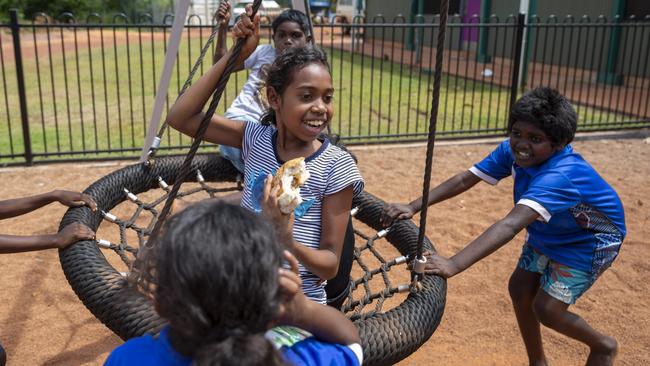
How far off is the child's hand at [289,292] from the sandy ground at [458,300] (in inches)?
77.7

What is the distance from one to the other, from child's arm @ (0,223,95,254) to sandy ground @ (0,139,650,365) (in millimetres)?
1036

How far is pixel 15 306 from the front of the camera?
3354 mm

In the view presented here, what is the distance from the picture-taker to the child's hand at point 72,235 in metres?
2.06

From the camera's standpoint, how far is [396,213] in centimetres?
258

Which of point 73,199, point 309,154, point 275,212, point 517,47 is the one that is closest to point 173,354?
point 275,212

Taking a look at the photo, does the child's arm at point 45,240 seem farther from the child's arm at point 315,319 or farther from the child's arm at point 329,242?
the child's arm at point 315,319

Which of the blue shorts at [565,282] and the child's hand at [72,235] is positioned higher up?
the child's hand at [72,235]

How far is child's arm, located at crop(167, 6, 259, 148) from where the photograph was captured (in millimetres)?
1824

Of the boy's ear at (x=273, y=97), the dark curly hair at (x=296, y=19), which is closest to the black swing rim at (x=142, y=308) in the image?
the boy's ear at (x=273, y=97)

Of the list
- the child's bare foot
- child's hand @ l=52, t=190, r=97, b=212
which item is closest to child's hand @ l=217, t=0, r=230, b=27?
child's hand @ l=52, t=190, r=97, b=212

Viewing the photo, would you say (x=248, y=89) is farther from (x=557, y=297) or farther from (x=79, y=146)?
(x=79, y=146)

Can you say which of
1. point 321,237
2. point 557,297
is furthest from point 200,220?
point 557,297

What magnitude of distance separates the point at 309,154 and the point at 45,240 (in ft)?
3.10

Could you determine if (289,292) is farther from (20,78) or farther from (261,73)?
(20,78)
